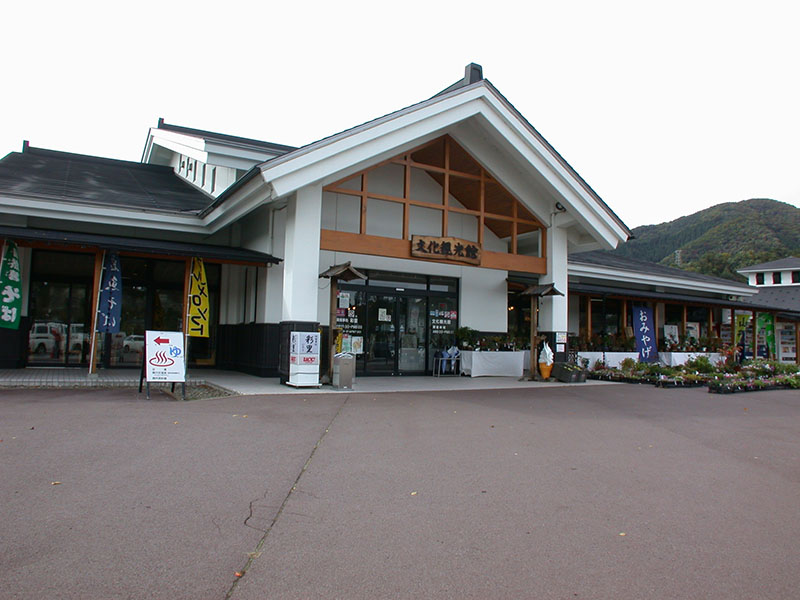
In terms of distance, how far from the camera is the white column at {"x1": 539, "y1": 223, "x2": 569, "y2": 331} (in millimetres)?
15344

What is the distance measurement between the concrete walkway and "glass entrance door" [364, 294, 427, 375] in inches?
24.3

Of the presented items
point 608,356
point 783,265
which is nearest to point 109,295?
point 608,356

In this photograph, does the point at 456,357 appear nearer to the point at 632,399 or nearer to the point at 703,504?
the point at 632,399

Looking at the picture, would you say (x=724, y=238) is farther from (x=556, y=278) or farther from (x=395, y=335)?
(x=395, y=335)

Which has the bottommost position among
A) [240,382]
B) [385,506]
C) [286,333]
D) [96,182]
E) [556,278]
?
[385,506]

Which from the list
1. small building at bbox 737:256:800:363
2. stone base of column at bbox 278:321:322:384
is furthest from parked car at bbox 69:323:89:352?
small building at bbox 737:256:800:363

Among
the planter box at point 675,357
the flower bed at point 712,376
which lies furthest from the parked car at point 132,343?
the planter box at point 675,357

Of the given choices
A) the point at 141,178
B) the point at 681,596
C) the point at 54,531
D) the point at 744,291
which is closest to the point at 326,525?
the point at 54,531

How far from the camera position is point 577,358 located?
1650cm

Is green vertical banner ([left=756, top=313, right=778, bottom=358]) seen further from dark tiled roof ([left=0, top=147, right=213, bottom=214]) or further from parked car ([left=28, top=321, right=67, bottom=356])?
parked car ([left=28, top=321, right=67, bottom=356])

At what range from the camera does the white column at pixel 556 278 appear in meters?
15.3

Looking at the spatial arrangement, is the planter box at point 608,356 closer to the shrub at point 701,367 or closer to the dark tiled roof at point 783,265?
the shrub at point 701,367

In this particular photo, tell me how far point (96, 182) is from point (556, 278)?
12336 millimetres

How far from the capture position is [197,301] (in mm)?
12734
